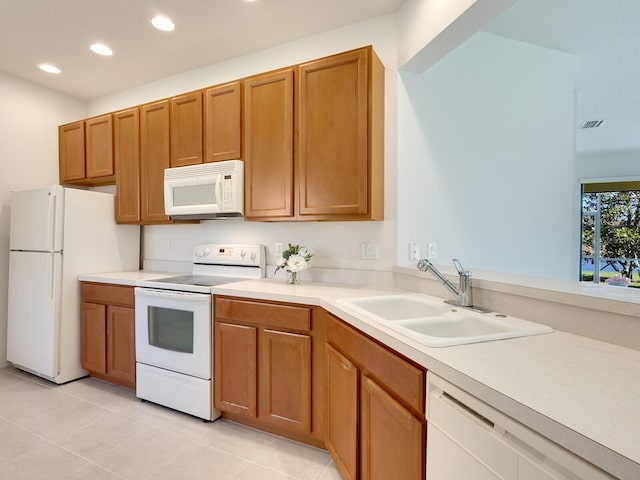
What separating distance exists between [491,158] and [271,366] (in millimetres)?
2214

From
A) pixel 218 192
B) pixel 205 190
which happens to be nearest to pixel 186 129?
pixel 205 190

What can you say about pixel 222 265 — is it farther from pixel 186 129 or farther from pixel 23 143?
pixel 23 143

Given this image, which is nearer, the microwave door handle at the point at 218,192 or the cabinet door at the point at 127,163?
the microwave door handle at the point at 218,192

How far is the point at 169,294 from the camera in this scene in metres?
2.29

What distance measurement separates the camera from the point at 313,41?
251cm

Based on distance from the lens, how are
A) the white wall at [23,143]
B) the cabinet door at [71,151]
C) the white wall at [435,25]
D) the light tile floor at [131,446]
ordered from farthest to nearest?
the cabinet door at [71,151] < the white wall at [23,143] < the light tile floor at [131,446] < the white wall at [435,25]

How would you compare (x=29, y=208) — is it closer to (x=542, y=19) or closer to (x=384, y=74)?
(x=384, y=74)

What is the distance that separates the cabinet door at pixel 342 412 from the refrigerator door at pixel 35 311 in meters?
2.38

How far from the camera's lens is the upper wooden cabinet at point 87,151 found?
3082 mm

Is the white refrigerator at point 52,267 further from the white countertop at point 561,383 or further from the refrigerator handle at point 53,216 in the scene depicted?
the white countertop at point 561,383

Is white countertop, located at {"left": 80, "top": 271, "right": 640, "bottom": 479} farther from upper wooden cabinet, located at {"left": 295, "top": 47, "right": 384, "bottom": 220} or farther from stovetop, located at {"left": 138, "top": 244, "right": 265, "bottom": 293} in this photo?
stovetop, located at {"left": 138, "top": 244, "right": 265, "bottom": 293}

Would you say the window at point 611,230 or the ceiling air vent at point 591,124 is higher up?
the ceiling air vent at point 591,124

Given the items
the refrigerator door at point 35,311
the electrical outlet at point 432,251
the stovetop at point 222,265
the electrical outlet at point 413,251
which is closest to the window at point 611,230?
the electrical outlet at point 432,251

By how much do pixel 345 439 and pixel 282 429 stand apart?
64 centimetres
